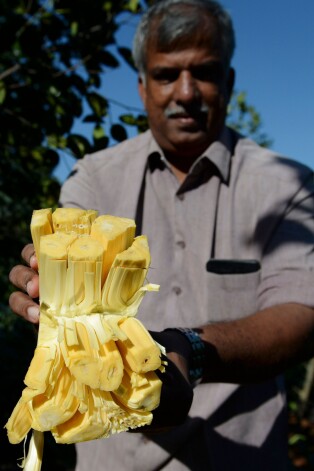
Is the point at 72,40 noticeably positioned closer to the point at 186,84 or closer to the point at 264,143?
the point at 186,84

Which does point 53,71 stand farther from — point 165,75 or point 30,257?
point 30,257

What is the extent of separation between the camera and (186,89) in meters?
2.27

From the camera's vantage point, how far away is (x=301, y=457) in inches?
179

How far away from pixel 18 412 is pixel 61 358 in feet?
0.58

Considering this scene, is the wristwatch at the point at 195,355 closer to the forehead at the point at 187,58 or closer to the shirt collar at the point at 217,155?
the shirt collar at the point at 217,155

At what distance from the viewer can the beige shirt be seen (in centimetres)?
203

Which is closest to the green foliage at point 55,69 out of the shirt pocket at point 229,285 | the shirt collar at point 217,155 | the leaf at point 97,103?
the leaf at point 97,103

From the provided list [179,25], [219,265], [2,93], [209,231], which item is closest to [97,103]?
[2,93]

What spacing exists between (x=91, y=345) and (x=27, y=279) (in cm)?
39

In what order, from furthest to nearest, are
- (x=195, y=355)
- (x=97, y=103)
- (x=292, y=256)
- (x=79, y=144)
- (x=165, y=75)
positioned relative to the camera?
(x=97, y=103)
(x=79, y=144)
(x=165, y=75)
(x=292, y=256)
(x=195, y=355)

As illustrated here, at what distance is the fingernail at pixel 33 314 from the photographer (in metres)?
1.29

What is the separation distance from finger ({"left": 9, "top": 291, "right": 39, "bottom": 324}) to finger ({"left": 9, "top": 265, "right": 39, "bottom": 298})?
30 mm

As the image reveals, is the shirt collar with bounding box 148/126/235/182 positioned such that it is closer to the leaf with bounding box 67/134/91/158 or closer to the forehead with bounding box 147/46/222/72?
the forehead with bounding box 147/46/222/72

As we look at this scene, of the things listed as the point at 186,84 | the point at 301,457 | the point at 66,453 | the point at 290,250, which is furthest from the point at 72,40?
the point at 66,453
